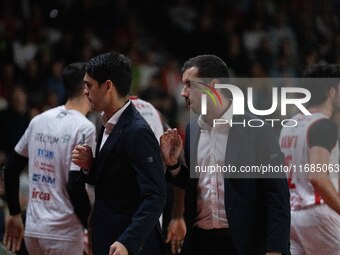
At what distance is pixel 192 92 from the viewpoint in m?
5.36

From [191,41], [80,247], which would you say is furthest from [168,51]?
[80,247]

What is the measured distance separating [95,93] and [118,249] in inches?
39.5

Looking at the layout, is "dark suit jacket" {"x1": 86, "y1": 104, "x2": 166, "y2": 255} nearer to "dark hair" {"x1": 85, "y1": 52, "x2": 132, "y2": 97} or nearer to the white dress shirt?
"dark hair" {"x1": 85, "y1": 52, "x2": 132, "y2": 97}

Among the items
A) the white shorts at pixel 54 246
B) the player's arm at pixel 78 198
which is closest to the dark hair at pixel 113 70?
the player's arm at pixel 78 198

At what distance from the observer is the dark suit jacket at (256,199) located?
5113mm

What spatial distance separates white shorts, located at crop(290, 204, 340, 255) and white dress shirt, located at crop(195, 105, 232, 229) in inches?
47.0

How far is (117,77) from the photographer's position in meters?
5.06

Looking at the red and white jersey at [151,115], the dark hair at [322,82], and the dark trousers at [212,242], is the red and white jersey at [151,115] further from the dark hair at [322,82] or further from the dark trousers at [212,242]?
the dark trousers at [212,242]

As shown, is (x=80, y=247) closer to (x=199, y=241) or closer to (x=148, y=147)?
(x=199, y=241)

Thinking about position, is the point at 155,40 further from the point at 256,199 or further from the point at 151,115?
the point at 256,199

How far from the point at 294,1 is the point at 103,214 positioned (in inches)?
419

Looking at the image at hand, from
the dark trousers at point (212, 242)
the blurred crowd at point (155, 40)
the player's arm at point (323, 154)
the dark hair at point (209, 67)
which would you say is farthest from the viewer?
the blurred crowd at point (155, 40)

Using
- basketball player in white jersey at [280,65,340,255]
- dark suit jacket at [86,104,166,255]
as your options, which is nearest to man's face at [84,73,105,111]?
dark suit jacket at [86,104,166,255]

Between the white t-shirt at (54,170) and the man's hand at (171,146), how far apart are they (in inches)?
37.4
